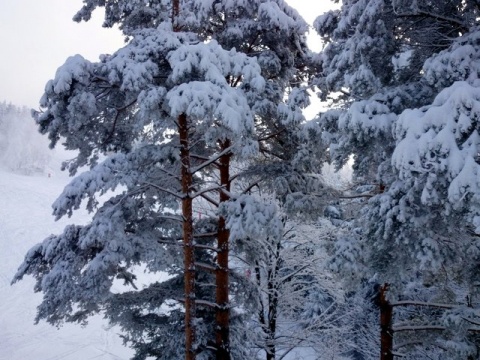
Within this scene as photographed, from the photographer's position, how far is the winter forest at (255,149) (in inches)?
196

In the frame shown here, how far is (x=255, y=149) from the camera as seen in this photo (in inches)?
268

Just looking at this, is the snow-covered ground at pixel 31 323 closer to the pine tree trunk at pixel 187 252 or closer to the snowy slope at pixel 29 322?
the snowy slope at pixel 29 322

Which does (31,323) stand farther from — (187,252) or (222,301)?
(187,252)

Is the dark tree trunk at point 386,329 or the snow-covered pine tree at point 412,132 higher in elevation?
the snow-covered pine tree at point 412,132

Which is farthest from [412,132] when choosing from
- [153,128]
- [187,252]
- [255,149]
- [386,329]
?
[386,329]

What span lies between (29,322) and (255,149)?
18144 millimetres

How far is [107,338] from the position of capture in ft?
58.6

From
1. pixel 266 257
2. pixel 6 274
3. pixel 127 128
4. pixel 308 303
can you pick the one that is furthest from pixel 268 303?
pixel 6 274

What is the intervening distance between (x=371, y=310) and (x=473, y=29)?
10.5 m

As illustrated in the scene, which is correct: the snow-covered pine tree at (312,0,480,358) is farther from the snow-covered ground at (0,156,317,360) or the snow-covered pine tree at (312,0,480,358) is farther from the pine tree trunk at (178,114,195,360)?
the snow-covered ground at (0,156,317,360)

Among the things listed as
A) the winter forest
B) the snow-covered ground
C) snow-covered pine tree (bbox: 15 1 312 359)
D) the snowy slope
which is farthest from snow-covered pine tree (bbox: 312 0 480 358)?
the snowy slope

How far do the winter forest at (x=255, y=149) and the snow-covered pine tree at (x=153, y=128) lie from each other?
0.12 feet

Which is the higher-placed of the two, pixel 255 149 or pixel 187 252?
pixel 255 149

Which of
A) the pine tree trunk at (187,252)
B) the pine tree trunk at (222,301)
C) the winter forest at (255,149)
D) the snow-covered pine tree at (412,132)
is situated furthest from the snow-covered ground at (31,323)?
the snow-covered pine tree at (412,132)
